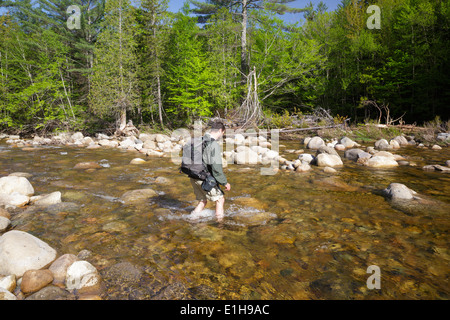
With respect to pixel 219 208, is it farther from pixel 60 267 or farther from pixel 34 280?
pixel 34 280

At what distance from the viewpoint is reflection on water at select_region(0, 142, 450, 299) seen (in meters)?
2.47

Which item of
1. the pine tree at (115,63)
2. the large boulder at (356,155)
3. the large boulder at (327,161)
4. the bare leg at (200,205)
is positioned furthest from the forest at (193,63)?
the bare leg at (200,205)

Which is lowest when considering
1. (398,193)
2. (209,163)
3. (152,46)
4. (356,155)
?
(398,193)

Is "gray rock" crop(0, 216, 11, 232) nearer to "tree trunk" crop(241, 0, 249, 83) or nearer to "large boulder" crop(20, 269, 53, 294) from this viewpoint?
"large boulder" crop(20, 269, 53, 294)

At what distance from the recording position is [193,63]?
57.6ft

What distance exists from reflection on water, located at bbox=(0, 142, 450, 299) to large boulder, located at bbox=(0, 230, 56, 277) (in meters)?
0.30

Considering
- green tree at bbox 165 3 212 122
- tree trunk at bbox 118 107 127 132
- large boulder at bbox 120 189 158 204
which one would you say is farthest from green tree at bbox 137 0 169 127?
large boulder at bbox 120 189 158 204

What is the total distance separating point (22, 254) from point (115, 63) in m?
16.1

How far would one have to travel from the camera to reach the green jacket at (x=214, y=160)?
3.56 m

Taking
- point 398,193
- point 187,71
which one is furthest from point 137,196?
point 187,71

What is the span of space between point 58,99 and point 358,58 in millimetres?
23599

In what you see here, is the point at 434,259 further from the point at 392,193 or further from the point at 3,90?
the point at 3,90
